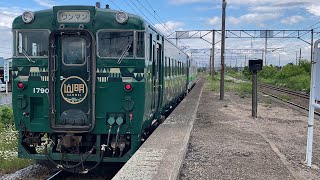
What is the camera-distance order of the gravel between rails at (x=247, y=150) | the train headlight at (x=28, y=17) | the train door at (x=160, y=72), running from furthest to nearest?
the train door at (x=160, y=72), the train headlight at (x=28, y=17), the gravel between rails at (x=247, y=150)

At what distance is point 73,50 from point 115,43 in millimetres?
794

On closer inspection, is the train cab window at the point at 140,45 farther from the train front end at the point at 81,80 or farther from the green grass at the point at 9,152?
the green grass at the point at 9,152

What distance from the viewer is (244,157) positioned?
28.6 feet

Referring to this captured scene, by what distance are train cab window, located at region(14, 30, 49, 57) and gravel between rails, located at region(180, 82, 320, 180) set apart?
3512 mm

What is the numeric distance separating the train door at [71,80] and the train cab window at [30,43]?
283 mm

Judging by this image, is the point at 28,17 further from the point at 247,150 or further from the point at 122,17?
the point at 247,150

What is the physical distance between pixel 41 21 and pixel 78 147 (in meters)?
2.47

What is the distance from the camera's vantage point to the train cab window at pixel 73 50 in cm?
773

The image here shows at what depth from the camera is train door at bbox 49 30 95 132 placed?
303 inches

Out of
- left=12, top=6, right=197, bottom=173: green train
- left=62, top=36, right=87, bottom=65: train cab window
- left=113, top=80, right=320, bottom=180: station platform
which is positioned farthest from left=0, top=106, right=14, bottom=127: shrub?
left=62, top=36, right=87, bottom=65: train cab window

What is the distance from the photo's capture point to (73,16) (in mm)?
7766

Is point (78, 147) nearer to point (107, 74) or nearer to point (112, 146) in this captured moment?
point (112, 146)

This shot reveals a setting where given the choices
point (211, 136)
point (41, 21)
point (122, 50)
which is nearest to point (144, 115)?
point (122, 50)

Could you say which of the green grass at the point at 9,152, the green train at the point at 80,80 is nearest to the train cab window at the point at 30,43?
the green train at the point at 80,80
